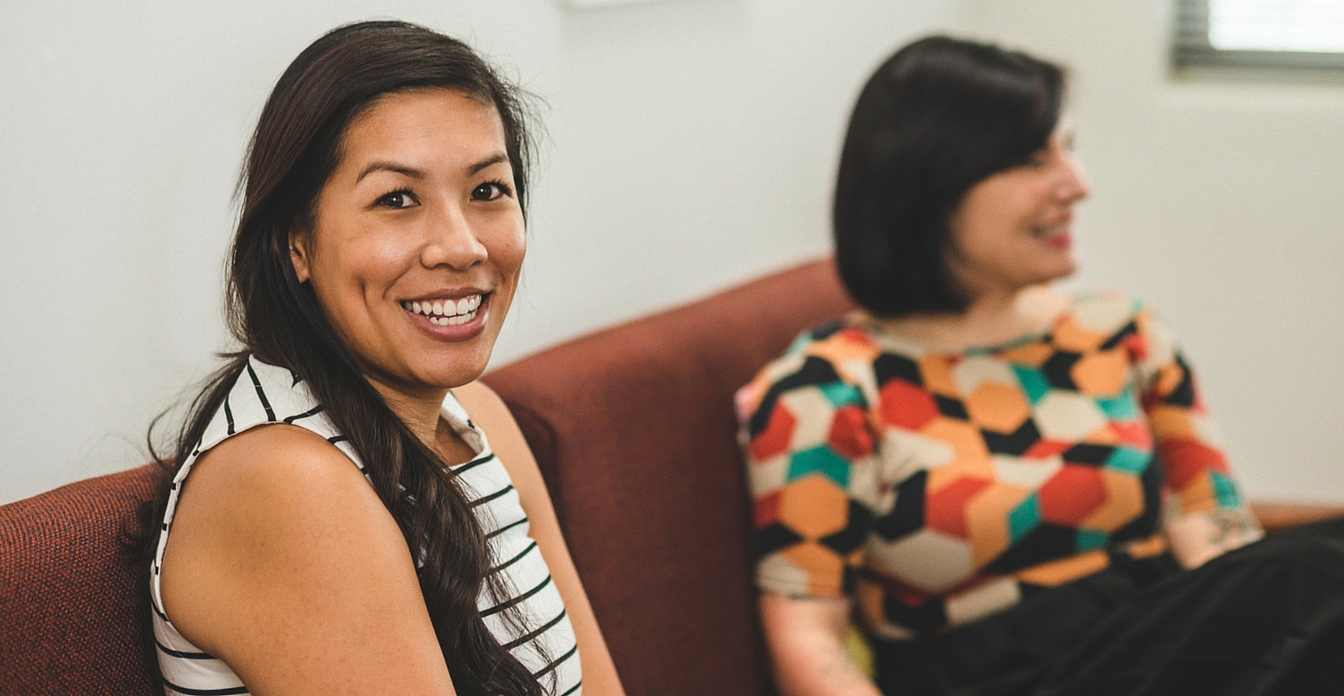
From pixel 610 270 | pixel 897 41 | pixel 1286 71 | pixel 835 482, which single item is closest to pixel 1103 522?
pixel 835 482

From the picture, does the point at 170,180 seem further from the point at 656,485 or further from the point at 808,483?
the point at 808,483

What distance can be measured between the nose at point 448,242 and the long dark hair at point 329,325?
0.28ft

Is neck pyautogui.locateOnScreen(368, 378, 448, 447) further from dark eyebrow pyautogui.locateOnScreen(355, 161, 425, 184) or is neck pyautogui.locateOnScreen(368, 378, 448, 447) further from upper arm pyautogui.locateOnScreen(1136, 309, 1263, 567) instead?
upper arm pyautogui.locateOnScreen(1136, 309, 1263, 567)

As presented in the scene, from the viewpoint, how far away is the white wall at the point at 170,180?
959mm

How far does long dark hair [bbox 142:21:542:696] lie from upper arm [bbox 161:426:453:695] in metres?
0.05

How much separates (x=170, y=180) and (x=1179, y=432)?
4.42 ft

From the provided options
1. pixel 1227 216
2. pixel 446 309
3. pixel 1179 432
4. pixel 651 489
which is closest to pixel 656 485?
pixel 651 489

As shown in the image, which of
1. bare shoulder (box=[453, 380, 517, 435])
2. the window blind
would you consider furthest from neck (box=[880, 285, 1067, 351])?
the window blind

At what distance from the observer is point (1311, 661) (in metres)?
1.25

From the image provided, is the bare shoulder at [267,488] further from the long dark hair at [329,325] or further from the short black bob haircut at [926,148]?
the short black bob haircut at [926,148]

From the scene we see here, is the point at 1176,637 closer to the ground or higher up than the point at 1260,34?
closer to the ground

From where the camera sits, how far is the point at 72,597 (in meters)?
0.84

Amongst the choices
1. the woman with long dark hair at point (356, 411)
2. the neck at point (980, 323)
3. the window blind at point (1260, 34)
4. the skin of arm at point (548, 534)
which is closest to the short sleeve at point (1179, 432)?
the neck at point (980, 323)

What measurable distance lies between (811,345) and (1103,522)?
44 cm
